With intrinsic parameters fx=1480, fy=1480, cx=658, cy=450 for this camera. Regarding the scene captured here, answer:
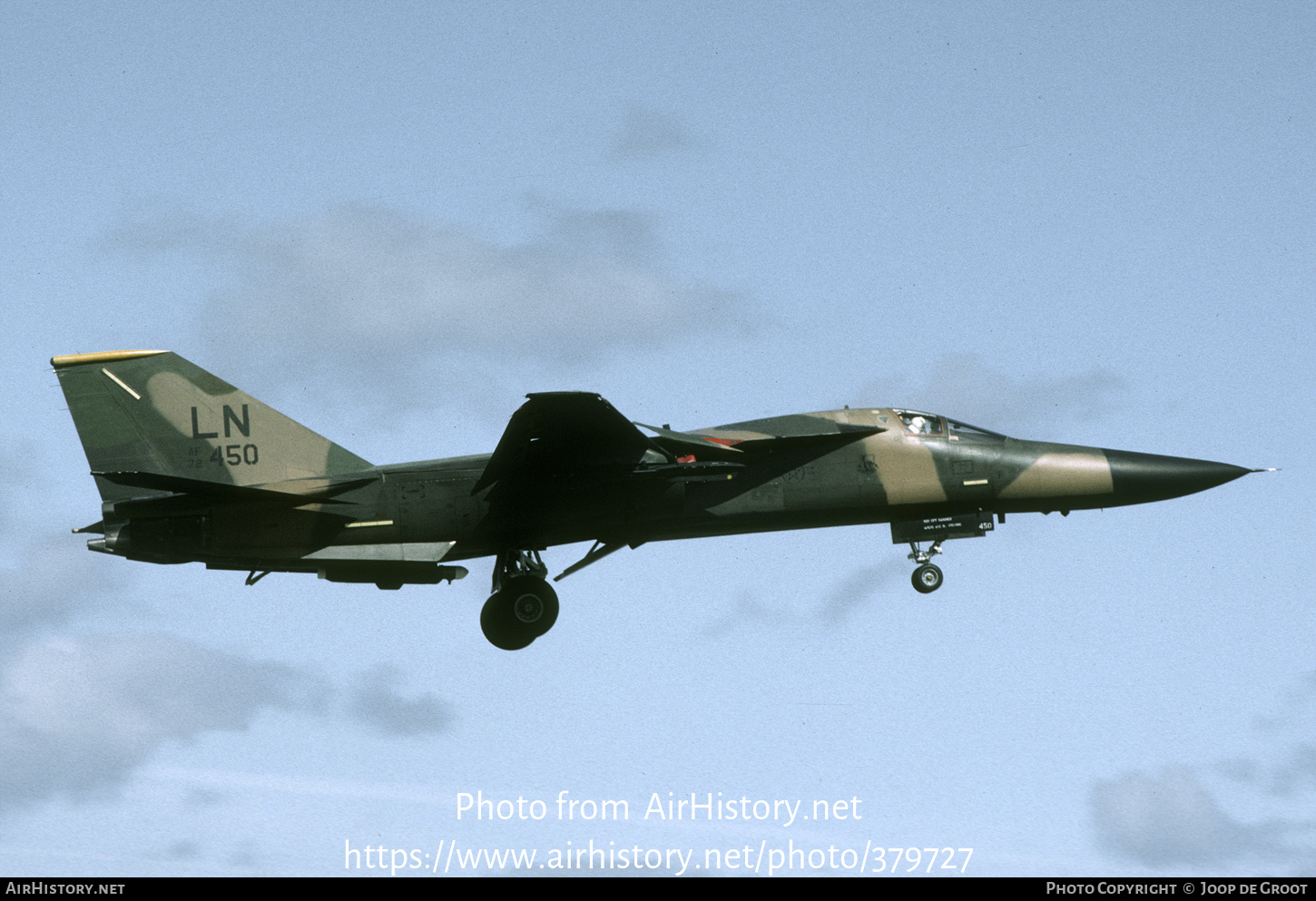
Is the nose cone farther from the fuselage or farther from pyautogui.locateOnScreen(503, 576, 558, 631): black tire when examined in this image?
pyautogui.locateOnScreen(503, 576, 558, 631): black tire

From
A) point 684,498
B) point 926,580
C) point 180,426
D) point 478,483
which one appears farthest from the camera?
point 926,580

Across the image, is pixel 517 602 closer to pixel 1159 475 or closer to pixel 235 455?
pixel 235 455

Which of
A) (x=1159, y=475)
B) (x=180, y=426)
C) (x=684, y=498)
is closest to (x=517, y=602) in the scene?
(x=684, y=498)

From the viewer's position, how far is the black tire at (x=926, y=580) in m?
23.9

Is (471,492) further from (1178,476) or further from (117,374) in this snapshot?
(1178,476)

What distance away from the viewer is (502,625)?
2381cm

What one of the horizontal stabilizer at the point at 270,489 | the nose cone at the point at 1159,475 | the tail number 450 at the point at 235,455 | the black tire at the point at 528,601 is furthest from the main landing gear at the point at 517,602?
the nose cone at the point at 1159,475

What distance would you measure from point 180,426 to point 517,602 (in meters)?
6.06

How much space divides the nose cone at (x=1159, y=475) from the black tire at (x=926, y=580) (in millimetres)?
3374

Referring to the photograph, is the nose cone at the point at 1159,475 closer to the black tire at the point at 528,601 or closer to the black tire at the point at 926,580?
the black tire at the point at 926,580
